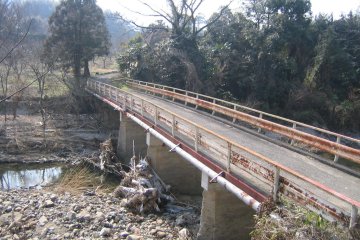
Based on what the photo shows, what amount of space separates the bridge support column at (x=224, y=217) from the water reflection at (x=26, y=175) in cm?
1125

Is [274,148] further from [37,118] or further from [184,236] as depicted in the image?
[37,118]

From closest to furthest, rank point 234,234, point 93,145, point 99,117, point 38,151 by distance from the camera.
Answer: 1. point 234,234
2. point 38,151
3. point 93,145
4. point 99,117

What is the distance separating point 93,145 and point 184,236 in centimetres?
1582

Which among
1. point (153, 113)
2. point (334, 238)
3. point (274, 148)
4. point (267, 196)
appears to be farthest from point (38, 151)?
point (334, 238)

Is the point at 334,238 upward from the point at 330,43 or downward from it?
downward

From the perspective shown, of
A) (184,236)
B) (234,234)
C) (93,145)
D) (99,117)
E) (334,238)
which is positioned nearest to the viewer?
(334,238)

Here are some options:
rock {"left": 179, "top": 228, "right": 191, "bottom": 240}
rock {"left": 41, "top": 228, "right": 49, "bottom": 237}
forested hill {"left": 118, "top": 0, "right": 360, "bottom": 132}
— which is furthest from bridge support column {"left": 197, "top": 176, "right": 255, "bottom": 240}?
forested hill {"left": 118, "top": 0, "right": 360, "bottom": 132}

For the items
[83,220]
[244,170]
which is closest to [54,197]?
[83,220]

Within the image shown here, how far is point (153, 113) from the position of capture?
54.0ft

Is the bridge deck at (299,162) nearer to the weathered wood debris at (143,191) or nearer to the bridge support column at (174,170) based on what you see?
the bridge support column at (174,170)

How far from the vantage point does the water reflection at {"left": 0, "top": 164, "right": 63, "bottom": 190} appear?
1870 centimetres

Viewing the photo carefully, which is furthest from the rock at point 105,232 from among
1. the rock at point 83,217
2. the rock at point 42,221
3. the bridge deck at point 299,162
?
the bridge deck at point 299,162

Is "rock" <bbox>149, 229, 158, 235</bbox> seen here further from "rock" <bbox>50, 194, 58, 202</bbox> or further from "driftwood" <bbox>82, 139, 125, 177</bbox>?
"driftwood" <bbox>82, 139, 125, 177</bbox>

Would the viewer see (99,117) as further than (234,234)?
Yes
